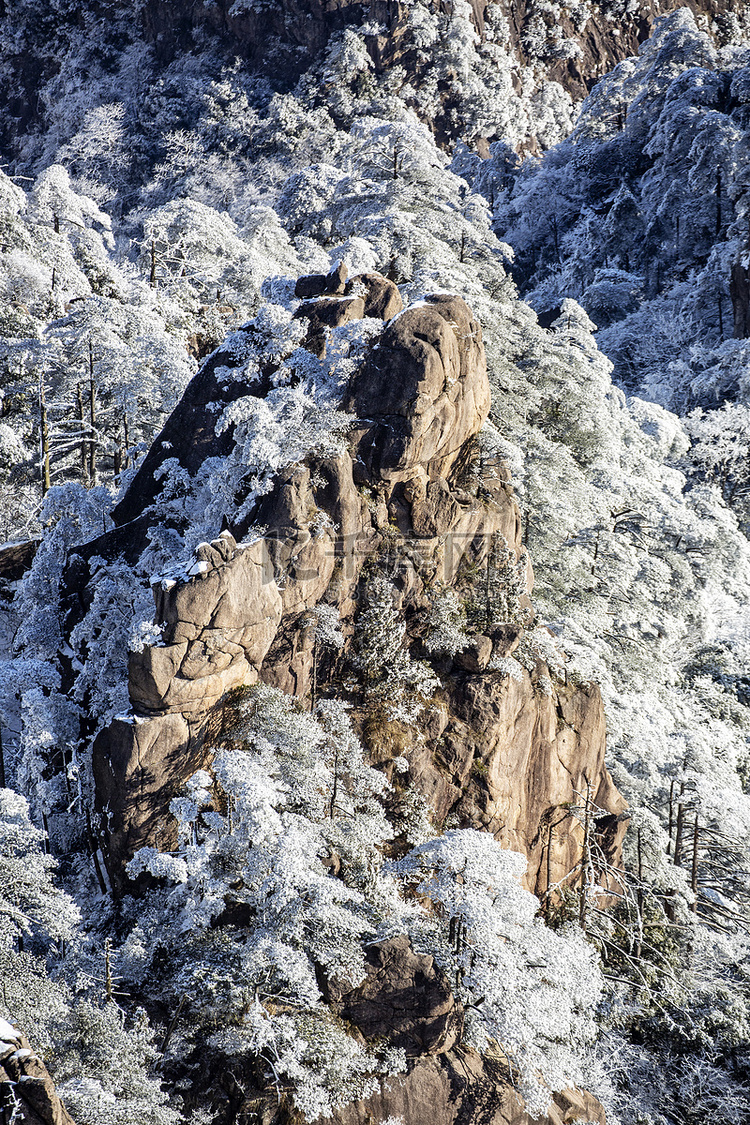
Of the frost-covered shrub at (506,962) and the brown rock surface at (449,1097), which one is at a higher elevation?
the frost-covered shrub at (506,962)

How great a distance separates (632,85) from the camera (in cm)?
5222

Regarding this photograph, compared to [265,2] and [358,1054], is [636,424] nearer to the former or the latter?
[358,1054]

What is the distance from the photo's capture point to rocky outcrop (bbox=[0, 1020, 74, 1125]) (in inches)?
347

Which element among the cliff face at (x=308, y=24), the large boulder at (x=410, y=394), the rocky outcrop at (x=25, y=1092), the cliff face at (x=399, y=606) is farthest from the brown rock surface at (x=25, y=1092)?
the cliff face at (x=308, y=24)

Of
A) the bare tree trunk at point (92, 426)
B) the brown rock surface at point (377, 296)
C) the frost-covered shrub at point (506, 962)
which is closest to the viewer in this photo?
the frost-covered shrub at point (506, 962)

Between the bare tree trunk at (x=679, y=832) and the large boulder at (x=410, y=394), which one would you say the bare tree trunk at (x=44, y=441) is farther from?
the bare tree trunk at (x=679, y=832)

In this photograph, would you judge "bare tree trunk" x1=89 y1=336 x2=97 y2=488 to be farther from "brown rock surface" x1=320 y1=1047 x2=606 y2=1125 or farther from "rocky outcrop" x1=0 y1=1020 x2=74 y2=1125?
"brown rock surface" x1=320 y1=1047 x2=606 y2=1125

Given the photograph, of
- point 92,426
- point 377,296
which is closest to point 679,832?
point 377,296

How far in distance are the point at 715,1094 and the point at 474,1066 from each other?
267 inches

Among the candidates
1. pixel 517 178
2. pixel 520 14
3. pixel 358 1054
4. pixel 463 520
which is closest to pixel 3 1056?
pixel 358 1054

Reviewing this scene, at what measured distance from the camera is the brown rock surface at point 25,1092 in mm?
8820

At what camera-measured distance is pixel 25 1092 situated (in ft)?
29.2

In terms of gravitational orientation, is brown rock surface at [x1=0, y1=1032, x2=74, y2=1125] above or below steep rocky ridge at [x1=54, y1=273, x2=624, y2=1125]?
below

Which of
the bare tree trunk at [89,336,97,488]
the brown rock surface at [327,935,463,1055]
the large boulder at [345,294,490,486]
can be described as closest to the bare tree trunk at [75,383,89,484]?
the bare tree trunk at [89,336,97,488]
